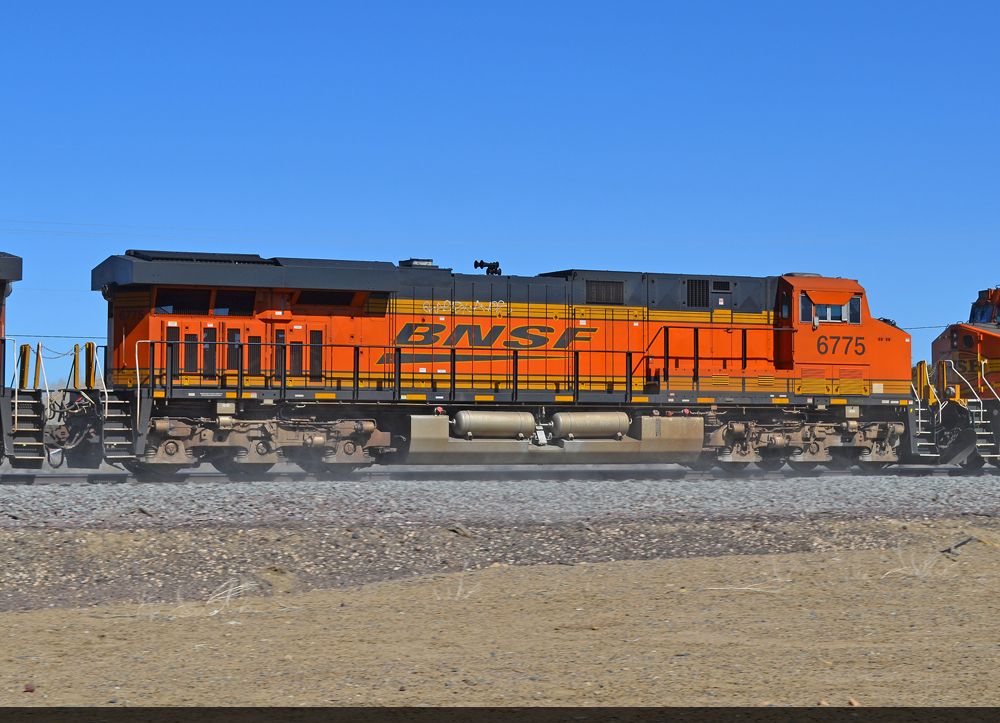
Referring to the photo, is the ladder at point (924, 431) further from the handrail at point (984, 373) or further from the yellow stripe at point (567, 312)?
the yellow stripe at point (567, 312)

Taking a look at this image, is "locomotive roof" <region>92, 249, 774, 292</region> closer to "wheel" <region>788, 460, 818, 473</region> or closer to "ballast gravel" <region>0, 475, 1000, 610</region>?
"ballast gravel" <region>0, 475, 1000, 610</region>

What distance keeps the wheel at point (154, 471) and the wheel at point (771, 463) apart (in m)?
9.61

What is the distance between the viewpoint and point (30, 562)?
357 inches

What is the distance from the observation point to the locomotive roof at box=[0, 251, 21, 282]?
16.8 m

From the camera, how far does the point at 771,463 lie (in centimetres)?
1942

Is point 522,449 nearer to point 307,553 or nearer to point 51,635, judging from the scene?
point 307,553

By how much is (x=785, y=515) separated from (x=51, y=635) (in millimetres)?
7369

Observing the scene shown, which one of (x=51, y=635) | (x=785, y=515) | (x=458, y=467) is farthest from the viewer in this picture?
(x=458, y=467)

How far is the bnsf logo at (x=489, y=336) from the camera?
18.1 meters

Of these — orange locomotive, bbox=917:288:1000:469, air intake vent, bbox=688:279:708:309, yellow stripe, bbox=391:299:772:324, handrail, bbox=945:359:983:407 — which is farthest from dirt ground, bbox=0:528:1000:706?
handrail, bbox=945:359:983:407

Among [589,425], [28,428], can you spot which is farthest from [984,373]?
[28,428]

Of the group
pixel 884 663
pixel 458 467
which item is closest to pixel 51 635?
pixel 884 663

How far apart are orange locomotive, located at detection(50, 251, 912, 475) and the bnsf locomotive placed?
0.03m

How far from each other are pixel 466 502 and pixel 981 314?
14692 mm
